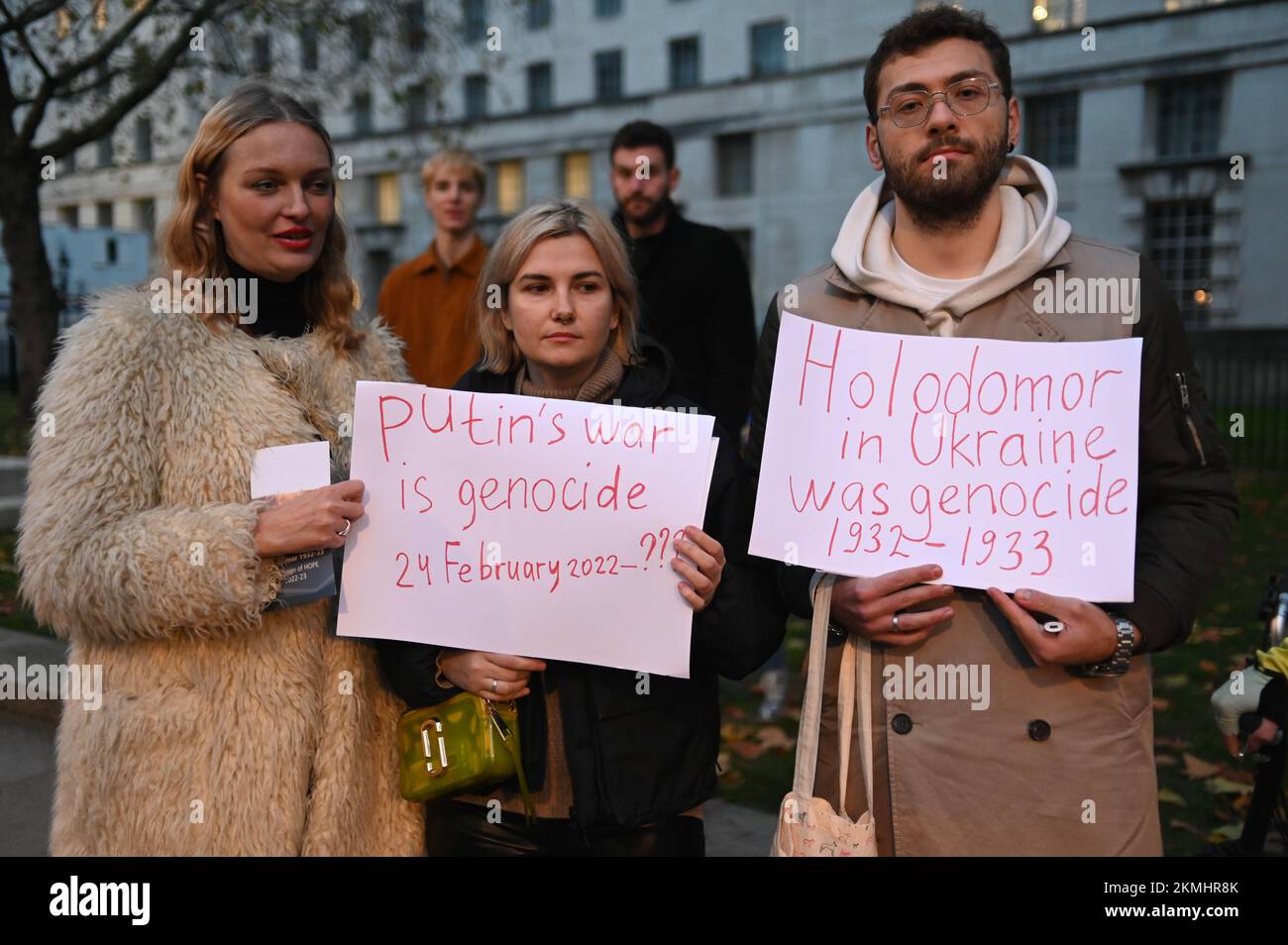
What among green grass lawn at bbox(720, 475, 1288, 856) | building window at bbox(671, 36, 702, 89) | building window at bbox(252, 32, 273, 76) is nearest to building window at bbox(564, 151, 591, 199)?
building window at bbox(671, 36, 702, 89)

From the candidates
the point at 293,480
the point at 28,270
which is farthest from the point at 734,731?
the point at 28,270

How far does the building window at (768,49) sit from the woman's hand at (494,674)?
105 ft

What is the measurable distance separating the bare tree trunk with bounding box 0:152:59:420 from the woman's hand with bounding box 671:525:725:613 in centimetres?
1212

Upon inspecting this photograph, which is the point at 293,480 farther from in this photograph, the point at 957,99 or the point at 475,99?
the point at 475,99

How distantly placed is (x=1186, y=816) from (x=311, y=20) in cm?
1146

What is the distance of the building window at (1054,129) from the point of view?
27531 mm

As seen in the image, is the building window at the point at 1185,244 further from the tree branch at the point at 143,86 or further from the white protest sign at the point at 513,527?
the white protest sign at the point at 513,527

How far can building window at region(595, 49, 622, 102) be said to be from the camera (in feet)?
117

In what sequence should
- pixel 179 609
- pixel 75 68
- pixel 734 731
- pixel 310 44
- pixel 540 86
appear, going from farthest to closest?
pixel 540 86
pixel 310 44
pixel 75 68
pixel 734 731
pixel 179 609

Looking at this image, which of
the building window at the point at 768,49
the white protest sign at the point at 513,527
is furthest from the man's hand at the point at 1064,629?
the building window at the point at 768,49

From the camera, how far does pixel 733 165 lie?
109 feet

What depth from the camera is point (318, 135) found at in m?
2.21

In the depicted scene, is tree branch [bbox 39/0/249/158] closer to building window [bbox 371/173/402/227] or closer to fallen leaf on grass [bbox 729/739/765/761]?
fallen leaf on grass [bbox 729/739/765/761]

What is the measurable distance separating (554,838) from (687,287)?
2703 mm
